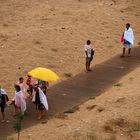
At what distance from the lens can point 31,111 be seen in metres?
17.9

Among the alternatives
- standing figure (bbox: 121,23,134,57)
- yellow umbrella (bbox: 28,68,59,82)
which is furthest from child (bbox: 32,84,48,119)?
standing figure (bbox: 121,23,134,57)

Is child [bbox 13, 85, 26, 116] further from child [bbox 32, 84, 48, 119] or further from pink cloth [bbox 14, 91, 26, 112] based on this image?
child [bbox 32, 84, 48, 119]

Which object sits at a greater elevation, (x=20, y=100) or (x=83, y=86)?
(x=20, y=100)

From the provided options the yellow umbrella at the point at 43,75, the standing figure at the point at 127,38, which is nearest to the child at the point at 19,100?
the yellow umbrella at the point at 43,75

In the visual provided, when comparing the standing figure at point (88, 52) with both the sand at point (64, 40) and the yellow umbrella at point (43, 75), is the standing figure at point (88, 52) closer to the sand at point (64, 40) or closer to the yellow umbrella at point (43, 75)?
the sand at point (64, 40)

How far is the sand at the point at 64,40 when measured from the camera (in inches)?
650

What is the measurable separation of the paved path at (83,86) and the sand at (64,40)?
54cm

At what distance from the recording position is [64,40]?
80.5 feet

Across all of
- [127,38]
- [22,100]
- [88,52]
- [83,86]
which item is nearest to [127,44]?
[127,38]

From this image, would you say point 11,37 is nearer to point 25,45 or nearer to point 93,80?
point 25,45

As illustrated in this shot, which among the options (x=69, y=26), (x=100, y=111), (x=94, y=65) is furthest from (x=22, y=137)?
(x=69, y=26)

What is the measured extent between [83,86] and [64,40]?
4.87 meters

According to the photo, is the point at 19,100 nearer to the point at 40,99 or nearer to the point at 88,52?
the point at 40,99

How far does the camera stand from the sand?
16.5 meters
